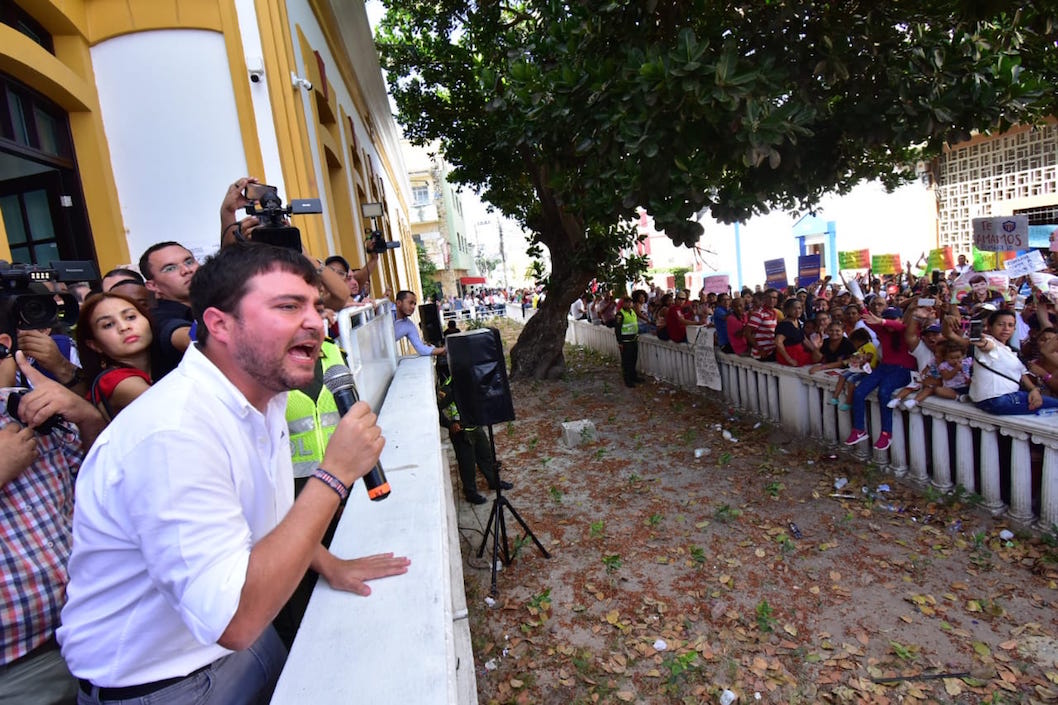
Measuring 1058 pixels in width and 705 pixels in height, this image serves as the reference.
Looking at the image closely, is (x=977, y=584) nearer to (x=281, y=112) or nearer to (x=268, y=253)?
(x=268, y=253)

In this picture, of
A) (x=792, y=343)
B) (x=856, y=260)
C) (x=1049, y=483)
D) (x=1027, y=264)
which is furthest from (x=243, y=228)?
(x=856, y=260)

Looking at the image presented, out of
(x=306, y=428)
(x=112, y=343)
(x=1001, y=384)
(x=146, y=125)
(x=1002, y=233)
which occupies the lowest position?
(x=1001, y=384)

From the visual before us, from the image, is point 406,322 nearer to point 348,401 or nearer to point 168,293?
point 168,293

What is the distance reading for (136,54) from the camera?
5.86 m

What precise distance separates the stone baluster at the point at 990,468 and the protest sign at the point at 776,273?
9.91 m

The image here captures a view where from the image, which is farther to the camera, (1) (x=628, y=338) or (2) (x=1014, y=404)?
(1) (x=628, y=338)

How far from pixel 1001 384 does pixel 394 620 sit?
518cm

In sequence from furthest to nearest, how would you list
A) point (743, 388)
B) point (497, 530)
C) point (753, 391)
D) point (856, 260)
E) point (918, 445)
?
point (856, 260)
point (743, 388)
point (753, 391)
point (918, 445)
point (497, 530)

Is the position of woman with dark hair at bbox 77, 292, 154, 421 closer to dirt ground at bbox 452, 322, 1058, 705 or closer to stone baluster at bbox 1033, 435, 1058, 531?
dirt ground at bbox 452, 322, 1058, 705

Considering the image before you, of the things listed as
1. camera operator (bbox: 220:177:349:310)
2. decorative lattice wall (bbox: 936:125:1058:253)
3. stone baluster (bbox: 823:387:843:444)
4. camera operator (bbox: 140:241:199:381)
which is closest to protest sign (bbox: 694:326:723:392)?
stone baluster (bbox: 823:387:843:444)

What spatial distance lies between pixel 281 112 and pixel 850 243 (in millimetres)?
21956

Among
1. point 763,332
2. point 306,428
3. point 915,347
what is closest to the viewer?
point 306,428

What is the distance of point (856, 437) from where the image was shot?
6.23m

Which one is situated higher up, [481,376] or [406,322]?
[406,322]
